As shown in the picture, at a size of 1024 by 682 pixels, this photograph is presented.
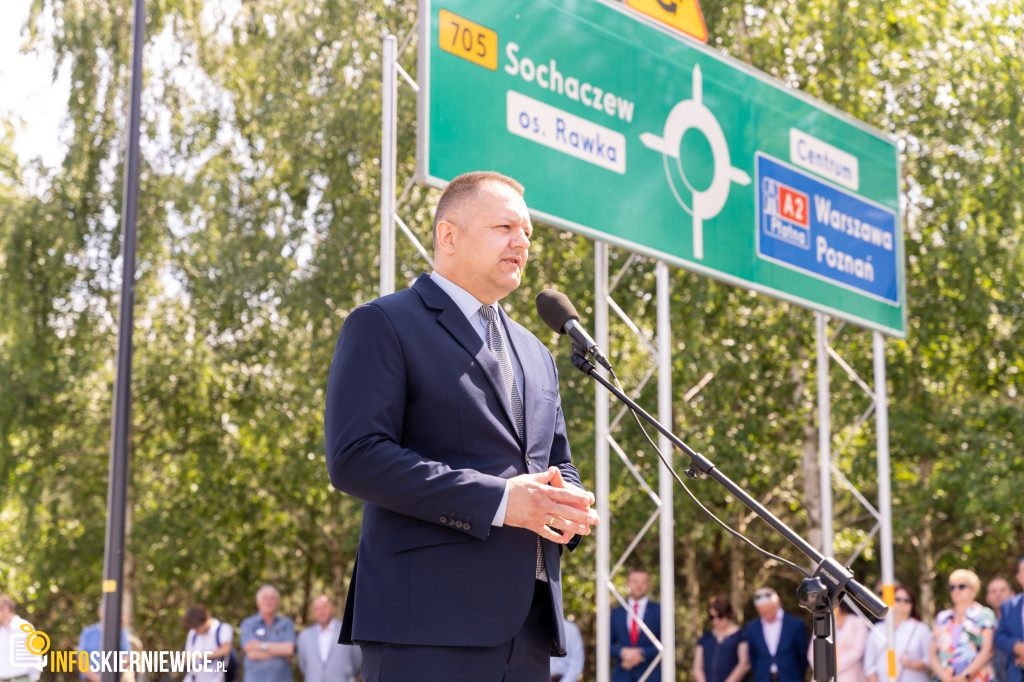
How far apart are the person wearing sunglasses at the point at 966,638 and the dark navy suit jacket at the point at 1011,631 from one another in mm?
164

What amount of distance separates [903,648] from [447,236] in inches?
308

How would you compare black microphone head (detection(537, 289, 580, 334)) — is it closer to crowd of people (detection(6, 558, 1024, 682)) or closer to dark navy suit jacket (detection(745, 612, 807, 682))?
crowd of people (detection(6, 558, 1024, 682))

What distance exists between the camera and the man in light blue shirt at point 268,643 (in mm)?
9547

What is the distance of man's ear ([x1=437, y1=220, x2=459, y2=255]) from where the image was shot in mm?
2584

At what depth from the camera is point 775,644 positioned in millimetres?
9156

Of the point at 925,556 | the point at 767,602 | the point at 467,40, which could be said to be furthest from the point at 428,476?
the point at 925,556

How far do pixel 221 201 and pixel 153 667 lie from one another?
10.5 metres

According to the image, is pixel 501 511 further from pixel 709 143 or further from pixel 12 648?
pixel 12 648

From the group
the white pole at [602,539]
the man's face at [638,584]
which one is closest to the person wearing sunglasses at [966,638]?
the man's face at [638,584]

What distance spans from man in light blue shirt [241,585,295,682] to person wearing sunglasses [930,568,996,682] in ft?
17.8

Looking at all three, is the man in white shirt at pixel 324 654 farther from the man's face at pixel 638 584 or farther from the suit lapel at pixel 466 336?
the suit lapel at pixel 466 336

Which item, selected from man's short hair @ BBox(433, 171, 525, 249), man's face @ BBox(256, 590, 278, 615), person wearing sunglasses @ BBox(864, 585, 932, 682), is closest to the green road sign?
person wearing sunglasses @ BBox(864, 585, 932, 682)

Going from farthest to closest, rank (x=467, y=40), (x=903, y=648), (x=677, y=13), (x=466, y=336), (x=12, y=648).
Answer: (x=12, y=648)
(x=903, y=648)
(x=677, y=13)
(x=467, y=40)
(x=466, y=336)

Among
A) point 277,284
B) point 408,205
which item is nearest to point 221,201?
point 277,284
